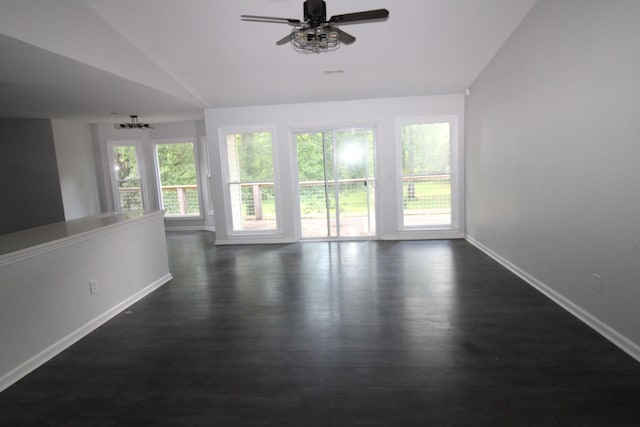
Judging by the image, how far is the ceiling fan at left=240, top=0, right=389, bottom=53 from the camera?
250cm

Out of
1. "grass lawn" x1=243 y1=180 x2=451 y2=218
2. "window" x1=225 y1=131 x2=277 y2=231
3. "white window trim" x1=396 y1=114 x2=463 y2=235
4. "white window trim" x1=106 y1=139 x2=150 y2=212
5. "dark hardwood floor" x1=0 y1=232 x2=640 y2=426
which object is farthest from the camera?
"white window trim" x1=106 y1=139 x2=150 y2=212

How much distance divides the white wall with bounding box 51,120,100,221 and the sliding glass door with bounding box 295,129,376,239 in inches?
179

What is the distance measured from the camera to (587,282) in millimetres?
2854

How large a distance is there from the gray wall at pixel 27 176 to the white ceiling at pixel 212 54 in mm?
722

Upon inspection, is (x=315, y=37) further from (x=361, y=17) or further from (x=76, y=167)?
(x=76, y=167)

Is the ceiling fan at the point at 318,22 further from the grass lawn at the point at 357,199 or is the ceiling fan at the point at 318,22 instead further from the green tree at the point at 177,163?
the green tree at the point at 177,163

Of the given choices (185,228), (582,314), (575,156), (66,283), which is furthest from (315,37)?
(185,228)

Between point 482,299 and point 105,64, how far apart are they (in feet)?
14.2

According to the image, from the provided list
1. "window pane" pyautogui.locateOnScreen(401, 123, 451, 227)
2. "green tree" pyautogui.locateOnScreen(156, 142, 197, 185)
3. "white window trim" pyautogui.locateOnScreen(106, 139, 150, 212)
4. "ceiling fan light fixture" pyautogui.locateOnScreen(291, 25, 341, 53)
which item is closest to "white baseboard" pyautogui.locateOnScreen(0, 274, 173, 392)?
"ceiling fan light fixture" pyautogui.locateOnScreen(291, 25, 341, 53)

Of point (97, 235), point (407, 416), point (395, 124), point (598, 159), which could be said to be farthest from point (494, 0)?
point (97, 235)

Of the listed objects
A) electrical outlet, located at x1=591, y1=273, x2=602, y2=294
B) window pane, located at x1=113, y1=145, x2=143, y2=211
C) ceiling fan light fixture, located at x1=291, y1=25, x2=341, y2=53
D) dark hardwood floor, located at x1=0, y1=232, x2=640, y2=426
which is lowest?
dark hardwood floor, located at x1=0, y1=232, x2=640, y2=426

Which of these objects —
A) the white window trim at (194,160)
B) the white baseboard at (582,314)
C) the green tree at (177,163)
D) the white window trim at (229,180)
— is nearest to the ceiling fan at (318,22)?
the white baseboard at (582,314)

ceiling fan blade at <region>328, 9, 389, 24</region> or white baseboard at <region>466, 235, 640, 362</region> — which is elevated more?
ceiling fan blade at <region>328, 9, 389, 24</region>

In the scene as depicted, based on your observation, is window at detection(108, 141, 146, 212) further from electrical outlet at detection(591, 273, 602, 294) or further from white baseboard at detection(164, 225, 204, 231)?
electrical outlet at detection(591, 273, 602, 294)
